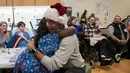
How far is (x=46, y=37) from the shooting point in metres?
1.77

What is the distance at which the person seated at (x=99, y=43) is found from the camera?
4406mm

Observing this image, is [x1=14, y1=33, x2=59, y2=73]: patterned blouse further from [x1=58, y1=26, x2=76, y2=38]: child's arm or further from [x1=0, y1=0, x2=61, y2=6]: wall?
[x1=0, y1=0, x2=61, y2=6]: wall

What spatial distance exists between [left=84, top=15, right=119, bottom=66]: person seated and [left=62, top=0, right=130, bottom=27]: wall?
0.78 meters

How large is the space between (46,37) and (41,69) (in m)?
0.28

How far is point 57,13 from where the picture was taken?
1753mm

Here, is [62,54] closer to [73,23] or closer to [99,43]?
[99,43]

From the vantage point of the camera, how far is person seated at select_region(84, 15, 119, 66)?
4.41 meters

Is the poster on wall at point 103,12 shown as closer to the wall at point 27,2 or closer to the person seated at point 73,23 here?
the person seated at point 73,23

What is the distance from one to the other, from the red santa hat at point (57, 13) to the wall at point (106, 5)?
3832mm

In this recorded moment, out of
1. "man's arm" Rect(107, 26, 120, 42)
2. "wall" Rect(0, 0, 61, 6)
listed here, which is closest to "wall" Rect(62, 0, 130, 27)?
"wall" Rect(0, 0, 61, 6)

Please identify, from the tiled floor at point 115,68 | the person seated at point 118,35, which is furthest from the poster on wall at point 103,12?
the tiled floor at point 115,68

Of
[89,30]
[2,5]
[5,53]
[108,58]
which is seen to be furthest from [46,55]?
[2,5]

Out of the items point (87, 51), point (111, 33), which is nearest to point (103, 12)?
point (111, 33)

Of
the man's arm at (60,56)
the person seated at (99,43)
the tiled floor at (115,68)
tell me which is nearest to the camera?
the man's arm at (60,56)
